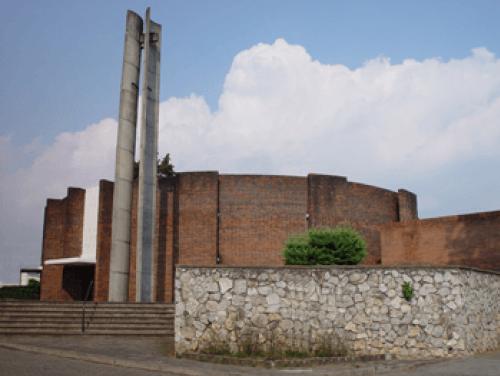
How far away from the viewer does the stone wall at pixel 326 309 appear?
12195 millimetres

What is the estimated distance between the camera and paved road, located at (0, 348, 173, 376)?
935 centimetres

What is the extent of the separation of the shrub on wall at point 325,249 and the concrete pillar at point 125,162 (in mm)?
7518

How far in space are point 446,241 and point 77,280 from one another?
65.2 ft

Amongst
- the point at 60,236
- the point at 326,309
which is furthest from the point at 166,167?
the point at 326,309

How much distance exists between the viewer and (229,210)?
27.8 metres

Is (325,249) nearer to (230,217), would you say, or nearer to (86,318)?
(86,318)

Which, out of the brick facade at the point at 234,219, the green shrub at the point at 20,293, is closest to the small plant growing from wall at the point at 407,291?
the brick facade at the point at 234,219

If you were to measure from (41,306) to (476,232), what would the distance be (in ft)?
53.3

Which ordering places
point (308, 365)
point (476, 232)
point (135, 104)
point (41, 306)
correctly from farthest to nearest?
point (135, 104) < point (476, 232) < point (41, 306) < point (308, 365)

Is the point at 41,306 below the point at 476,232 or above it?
below

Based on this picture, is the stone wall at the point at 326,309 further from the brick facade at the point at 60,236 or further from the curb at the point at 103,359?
the brick facade at the point at 60,236

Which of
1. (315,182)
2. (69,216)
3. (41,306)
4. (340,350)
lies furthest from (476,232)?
(69,216)

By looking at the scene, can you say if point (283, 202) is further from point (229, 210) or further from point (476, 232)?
point (476, 232)

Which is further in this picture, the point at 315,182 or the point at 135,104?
the point at 315,182
